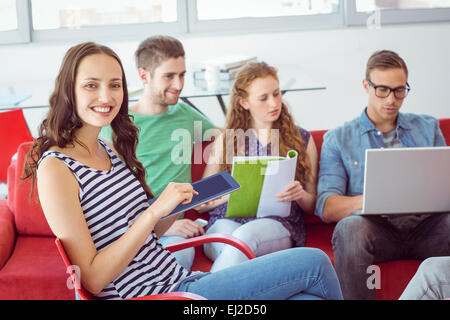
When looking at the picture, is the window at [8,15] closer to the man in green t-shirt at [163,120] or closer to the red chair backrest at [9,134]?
the red chair backrest at [9,134]

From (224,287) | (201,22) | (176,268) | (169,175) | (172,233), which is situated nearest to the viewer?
(224,287)

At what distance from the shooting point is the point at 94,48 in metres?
1.49

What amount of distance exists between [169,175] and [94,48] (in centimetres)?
94

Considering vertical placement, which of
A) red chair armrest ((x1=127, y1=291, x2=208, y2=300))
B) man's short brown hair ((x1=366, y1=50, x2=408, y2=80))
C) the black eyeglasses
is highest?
man's short brown hair ((x1=366, y1=50, x2=408, y2=80))

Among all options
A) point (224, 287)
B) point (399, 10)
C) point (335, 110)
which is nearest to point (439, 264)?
point (224, 287)

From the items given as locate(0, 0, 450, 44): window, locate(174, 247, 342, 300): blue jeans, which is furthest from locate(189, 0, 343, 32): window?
locate(174, 247, 342, 300): blue jeans

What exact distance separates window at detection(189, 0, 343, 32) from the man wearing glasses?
180 cm

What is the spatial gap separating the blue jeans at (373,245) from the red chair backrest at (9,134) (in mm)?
1617

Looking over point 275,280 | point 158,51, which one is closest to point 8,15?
point 158,51

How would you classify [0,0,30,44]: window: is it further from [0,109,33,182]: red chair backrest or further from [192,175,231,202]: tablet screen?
[192,175,231,202]: tablet screen

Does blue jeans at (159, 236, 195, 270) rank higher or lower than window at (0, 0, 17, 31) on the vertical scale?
lower

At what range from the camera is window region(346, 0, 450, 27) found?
4004 mm

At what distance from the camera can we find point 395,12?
13.3ft
